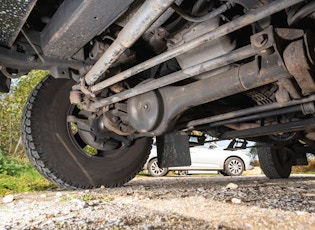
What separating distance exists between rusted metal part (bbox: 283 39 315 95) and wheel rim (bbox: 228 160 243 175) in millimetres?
7168

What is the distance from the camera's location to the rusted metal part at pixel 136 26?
863 mm

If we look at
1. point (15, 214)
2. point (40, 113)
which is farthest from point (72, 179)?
point (15, 214)

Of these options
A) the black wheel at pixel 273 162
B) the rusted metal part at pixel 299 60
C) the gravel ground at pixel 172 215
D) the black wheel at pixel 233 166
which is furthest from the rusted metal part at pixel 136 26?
the black wheel at pixel 233 166

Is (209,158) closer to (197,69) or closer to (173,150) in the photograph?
(173,150)

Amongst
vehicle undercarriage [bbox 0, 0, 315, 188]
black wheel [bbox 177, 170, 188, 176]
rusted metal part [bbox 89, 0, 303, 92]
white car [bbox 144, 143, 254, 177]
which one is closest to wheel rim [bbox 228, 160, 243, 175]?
white car [bbox 144, 143, 254, 177]

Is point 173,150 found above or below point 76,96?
below

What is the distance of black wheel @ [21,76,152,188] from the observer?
1.95 metres

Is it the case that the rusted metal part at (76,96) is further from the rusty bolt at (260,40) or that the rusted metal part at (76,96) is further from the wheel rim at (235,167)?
the wheel rim at (235,167)

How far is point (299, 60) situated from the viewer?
0.94 meters

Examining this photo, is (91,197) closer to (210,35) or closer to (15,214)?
(15,214)

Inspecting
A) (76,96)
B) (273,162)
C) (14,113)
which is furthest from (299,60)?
(14,113)

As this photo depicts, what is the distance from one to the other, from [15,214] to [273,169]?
3170mm

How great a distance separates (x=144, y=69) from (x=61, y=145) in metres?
1.15

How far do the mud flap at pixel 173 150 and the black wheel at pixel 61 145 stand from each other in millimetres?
334
